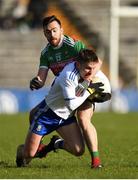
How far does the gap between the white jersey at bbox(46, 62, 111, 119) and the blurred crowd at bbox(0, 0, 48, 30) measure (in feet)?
74.2

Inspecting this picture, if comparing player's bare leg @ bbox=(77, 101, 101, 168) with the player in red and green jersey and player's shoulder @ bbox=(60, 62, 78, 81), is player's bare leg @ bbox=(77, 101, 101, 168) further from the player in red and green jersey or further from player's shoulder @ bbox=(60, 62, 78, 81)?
player's shoulder @ bbox=(60, 62, 78, 81)

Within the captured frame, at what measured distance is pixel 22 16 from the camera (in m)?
32.4

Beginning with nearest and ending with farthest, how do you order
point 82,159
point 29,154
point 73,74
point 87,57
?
point 87,57 → point 73,74 → point 29,154 → point 82,159

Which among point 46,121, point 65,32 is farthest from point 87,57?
point 65,32

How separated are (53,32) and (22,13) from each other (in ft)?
74.1

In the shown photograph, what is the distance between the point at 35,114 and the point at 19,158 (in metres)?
0.66

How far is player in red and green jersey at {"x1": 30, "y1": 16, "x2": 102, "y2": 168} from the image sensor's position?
9.91 meters

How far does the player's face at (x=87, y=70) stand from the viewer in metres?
9.51

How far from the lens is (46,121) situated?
33.1 ft

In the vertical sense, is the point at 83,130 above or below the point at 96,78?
below

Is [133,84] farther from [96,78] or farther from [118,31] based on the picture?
[96,78]

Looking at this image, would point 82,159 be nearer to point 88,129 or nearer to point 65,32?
point 88,129

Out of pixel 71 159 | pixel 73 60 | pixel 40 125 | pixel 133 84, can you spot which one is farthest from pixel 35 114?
pixel 133 84

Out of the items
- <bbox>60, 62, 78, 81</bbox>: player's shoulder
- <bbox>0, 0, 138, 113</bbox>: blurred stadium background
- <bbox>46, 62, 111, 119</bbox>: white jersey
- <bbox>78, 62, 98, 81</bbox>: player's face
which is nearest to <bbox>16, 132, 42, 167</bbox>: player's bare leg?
<bbox>46, 62, 111, 119</bbox>: white jersey
